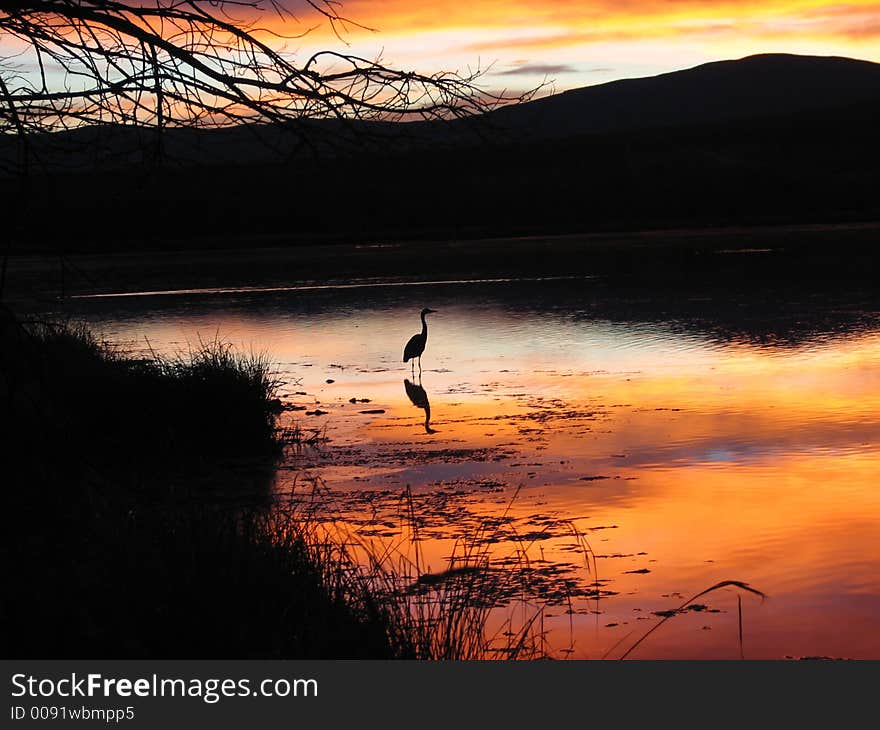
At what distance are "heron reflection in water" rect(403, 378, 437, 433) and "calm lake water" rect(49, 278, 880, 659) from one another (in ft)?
0.11

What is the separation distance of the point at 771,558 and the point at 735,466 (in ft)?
8.79

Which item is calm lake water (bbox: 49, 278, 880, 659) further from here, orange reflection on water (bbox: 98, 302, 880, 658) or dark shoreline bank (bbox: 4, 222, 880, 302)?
dark shoreline bank (bbox: 4, 222, 880, 302)

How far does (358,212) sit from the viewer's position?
7538 cm

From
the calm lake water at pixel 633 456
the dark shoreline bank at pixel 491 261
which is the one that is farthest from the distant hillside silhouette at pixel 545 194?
the calm lake water at pixel 633 456

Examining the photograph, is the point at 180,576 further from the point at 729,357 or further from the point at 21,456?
the point at 729,357

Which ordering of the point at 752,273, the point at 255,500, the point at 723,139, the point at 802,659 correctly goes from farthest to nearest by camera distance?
the point at 723,139 → the point at 752,273 → the point at 255,500 → the point at 802,659

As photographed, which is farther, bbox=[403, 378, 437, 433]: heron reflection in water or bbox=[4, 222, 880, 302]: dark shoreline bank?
bbox=[4, 222, 880, 302]: dark shoreline bank

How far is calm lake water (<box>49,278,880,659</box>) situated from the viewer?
7.38 metres

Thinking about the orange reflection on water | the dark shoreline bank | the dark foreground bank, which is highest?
the dark shoreline bank

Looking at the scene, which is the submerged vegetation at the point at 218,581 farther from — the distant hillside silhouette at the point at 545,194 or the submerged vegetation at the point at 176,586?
the distant hillside silhouette at the point at 545,194

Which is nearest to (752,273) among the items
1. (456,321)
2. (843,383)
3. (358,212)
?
(456,321)

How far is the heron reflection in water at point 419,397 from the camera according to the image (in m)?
13.8

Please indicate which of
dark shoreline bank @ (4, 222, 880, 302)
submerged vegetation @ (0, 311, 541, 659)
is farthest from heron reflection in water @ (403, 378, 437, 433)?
dark shoreline bank @ (4, 222, 880, 302)

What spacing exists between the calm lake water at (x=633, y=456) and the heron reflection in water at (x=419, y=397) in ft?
0.11
